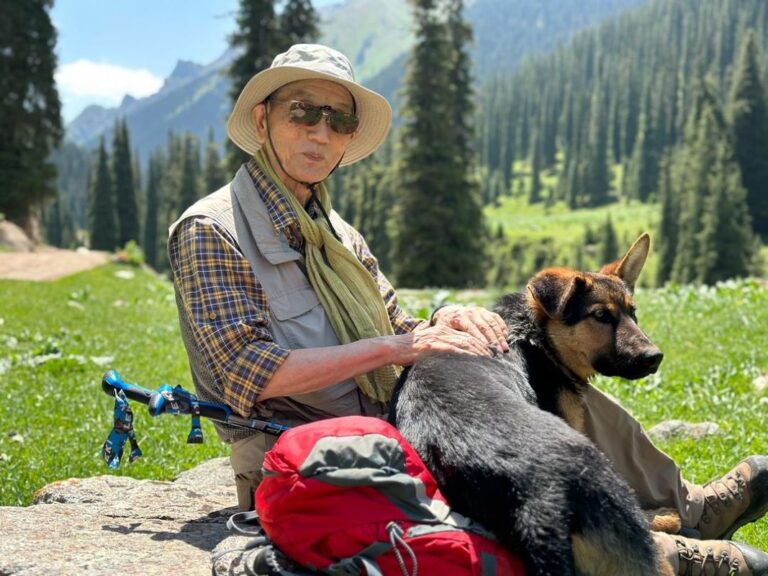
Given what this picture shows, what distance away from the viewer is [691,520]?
15.8ft

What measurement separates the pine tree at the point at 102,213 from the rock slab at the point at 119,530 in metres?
87.0

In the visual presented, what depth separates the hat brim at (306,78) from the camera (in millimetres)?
4570

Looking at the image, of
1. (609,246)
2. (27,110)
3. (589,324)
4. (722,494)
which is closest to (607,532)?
(589,324)

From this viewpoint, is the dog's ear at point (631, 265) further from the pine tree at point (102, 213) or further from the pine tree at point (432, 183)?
the pine tree at point (102, 213)

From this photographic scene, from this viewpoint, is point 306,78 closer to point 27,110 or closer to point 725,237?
point 27,110

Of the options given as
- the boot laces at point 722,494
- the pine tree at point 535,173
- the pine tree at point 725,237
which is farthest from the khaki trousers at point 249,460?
the pine tree at point 535,173

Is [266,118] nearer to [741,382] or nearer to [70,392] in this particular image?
[70,392]

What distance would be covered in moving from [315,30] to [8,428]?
33.7 meters

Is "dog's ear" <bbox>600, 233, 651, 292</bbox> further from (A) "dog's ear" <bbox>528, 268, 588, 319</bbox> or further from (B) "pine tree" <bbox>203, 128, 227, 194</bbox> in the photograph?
(B) "pine tree" <bbox>203, 128, 227, 194</bbox>

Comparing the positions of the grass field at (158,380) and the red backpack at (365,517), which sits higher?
the red backpack at (365,517)

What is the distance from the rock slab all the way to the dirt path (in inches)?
725

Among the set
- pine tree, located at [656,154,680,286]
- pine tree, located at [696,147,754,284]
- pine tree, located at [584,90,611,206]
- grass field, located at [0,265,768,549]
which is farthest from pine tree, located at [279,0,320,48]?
pine tree, located at [584,90,611,206]

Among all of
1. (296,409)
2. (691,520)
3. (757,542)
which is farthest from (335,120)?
(757,542)

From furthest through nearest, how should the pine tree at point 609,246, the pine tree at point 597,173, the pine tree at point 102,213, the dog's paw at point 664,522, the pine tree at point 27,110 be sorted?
1. the pine tree at point 597,173
2. the pine tree at point 609,246
3. the pine tree at point 102,213
4. the pine tree at point 27,110
5. the dog's paw at point 664,522
